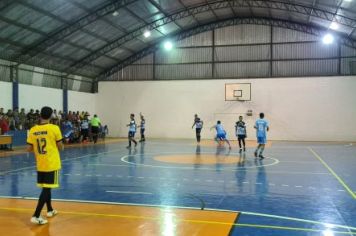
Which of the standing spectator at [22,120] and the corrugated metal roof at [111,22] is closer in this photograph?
the corrugated metal roof at [111,22]

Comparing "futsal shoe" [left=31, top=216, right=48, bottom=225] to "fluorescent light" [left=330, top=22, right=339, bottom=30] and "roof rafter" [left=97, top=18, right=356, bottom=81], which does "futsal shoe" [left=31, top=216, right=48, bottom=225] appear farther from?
"roof rafter" [left=97, top=18, right=356, bottom=81]

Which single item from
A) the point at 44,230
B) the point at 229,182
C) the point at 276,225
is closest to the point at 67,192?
the point at 44,230

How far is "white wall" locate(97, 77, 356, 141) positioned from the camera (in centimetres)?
3531

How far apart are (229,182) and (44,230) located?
642 centimetres

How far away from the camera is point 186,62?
128ft

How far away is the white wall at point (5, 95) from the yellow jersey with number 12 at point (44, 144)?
22.5 m

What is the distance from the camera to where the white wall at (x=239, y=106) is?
1390 inches

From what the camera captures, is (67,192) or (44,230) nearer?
(44,230)

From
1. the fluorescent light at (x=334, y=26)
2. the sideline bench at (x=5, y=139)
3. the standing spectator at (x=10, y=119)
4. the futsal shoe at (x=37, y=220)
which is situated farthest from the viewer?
the fluorescent light at (x=334, y=26)

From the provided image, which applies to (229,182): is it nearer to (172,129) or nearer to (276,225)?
(276,225)

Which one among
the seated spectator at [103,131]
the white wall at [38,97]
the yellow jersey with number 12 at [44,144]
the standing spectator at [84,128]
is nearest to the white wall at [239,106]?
the seated spectator at [103,131]

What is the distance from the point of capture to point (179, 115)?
129 feet

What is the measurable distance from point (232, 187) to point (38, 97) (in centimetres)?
2464

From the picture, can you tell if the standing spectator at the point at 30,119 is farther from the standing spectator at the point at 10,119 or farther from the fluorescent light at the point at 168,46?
the fluorescent light at the point at 168,46
